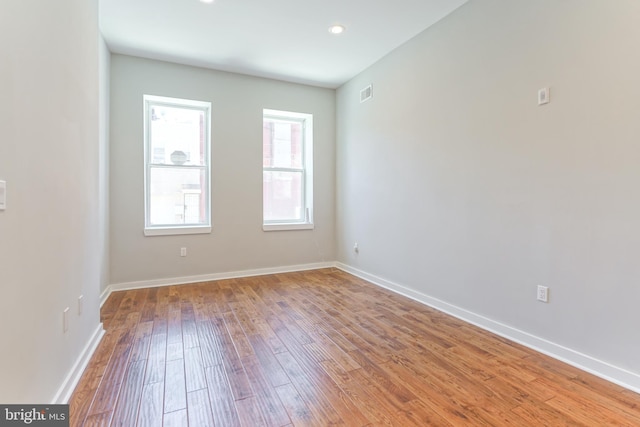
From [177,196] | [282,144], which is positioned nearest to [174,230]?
[177,196]

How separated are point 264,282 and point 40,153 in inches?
117

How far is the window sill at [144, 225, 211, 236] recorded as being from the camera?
3.88 metres

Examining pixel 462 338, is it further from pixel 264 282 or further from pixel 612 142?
pixel 264 282

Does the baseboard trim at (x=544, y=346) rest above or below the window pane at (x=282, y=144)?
below

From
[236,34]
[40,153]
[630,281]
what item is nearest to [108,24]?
[236,34]

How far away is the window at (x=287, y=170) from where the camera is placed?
4.66 meters

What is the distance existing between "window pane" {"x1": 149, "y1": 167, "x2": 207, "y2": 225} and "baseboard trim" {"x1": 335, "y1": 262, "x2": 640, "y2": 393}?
2.89 meters

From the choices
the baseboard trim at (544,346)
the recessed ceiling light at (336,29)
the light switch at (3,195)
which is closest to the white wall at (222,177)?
the recessed ceiling light at (336,29)

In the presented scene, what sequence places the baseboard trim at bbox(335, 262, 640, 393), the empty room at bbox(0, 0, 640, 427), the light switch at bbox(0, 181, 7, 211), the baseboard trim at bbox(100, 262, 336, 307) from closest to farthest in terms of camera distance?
the light switch at bbox(0, 181, 7, 211)
the empty room at bbox(0, 0, 640, 427)
the baseboard trim at bbox(335, 262, 640, 393)
the baseboard trim at bbox(100, 262, 336, 307)

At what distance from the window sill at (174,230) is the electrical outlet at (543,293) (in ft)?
11.9

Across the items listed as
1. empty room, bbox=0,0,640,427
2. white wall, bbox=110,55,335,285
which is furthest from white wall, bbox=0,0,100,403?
white wall, bbox=110,55,335,285

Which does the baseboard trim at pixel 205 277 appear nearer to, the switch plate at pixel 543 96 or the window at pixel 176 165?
the window at pixel 176 165

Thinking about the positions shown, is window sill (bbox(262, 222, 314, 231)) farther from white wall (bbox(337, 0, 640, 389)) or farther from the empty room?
white wall (bbox(337, 0, 640, 389))

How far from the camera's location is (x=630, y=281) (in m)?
1.84
